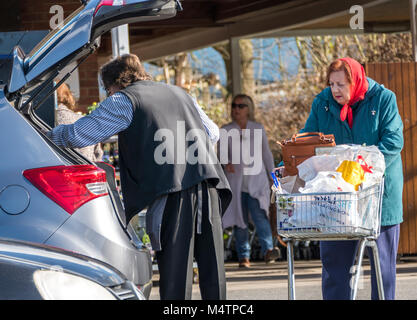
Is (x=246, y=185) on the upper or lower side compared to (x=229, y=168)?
lower

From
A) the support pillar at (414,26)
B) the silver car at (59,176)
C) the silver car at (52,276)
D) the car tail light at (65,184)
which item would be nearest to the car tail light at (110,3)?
the silver car at (59,176)

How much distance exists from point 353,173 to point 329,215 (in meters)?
0.30

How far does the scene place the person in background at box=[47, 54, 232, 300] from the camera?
4.99 m

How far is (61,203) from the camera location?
14.8 ft

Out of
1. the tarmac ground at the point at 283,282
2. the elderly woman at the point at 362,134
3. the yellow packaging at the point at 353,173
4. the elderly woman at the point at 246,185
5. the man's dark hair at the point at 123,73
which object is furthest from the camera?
the elderly woman at the point at 246,185

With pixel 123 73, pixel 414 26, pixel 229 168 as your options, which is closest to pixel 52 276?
pixel 123 73

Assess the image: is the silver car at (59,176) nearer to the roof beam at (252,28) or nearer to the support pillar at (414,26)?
the support pillar at (414,26)

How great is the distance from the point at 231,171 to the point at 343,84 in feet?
16.2

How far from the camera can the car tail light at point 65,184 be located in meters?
4.52

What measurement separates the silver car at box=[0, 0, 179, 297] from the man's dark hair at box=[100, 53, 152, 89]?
1.15ft

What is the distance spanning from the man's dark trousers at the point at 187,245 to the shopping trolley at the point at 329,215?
60 centimetres

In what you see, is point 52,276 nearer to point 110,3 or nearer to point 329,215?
point 329,215

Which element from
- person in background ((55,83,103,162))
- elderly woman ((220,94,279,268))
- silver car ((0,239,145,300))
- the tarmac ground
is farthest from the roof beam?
silver car ((0,239,145,300))

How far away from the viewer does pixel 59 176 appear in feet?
14.9
